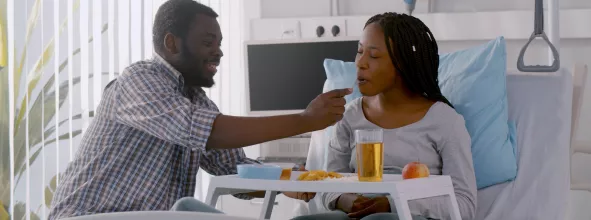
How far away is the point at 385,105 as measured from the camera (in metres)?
2.12

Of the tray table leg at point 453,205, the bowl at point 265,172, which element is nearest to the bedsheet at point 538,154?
the tray table leg at point 453,205

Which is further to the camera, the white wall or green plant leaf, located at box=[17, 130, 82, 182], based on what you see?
the white wall

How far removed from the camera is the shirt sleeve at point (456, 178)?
187 centimetres

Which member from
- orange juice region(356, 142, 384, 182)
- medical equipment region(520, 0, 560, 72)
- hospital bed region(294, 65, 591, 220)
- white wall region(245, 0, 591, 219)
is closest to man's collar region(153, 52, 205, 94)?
hospital bed region(294, 65, 591, 220)

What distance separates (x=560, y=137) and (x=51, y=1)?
1.62 metres

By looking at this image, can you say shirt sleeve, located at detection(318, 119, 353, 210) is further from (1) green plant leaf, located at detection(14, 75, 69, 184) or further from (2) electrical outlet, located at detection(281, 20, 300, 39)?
(2) electrical outlet, located at detection(281, 20, 300, 39)

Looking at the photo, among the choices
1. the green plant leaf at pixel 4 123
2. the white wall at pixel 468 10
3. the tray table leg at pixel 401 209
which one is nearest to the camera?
the tray table leg at pixel 401 209

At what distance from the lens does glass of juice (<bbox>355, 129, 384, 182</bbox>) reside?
1.60 metres

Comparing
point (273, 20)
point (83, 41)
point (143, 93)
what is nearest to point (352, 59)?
point (273, 20)

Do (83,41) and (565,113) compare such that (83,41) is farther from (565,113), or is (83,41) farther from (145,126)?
(565,113)

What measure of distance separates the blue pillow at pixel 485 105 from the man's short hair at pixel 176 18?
0.68 metres

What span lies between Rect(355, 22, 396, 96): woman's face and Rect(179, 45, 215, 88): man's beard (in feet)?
1.25

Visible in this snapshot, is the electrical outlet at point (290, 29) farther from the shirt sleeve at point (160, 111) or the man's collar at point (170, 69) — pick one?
the shirt sleeve at point (160, 111)

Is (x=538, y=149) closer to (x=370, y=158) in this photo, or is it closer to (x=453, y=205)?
(x=453, y=205)
